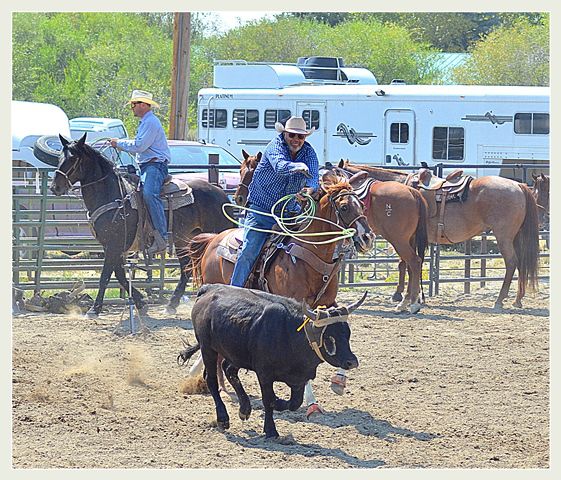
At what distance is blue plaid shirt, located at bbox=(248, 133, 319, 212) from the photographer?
6852 mm

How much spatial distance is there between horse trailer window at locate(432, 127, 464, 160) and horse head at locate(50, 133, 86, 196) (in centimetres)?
1073

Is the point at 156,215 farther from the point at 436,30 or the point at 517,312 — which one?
the point at 436,30

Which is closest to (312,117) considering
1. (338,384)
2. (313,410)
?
(313,410)

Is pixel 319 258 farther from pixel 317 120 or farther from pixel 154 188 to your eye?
pixel 317 120

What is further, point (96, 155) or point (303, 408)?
point (96, 155)

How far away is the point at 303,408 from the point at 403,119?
13830mm

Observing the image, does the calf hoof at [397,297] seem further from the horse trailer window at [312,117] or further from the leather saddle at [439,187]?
the horse trailer window at [312,117]

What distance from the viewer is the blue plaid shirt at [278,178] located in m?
6.85

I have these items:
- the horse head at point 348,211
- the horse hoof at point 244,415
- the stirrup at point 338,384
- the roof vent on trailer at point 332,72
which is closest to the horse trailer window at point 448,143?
the roof vent on trailer at point 332,72

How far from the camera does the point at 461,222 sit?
39.9 ft

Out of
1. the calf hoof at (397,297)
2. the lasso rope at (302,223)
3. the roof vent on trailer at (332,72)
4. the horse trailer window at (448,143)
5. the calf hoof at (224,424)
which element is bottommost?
the calf hoof at (224,424)

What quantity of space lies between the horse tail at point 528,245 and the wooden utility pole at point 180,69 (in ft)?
25.7

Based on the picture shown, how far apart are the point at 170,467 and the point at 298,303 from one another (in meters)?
1.27

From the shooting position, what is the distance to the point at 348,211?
6660 mm
